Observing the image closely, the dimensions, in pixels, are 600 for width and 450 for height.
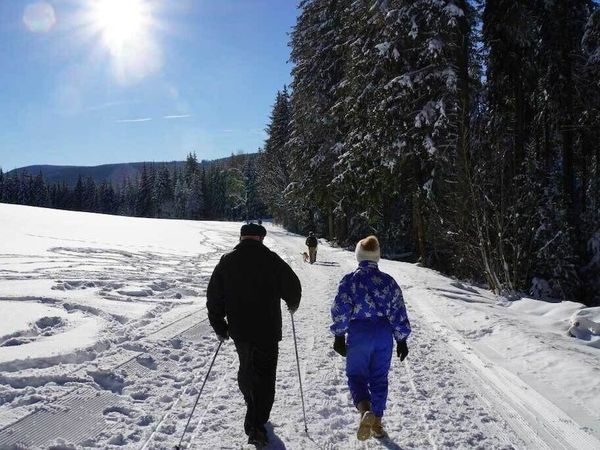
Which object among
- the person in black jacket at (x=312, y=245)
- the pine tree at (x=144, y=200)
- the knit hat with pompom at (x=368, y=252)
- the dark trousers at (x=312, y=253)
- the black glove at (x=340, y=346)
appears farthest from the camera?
the pine tree at (x=144, y=200)

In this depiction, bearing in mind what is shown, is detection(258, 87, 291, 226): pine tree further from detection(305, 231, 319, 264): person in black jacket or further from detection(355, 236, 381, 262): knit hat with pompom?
detection(355, 236, 381, 262): knit hat with pompom

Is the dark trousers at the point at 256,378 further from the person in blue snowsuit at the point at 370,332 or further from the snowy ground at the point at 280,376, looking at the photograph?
the person in blue snowsuit at the point at 370,332

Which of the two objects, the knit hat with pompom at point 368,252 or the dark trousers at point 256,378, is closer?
the dark trousers at point 256,378

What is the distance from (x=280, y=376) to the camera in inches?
234

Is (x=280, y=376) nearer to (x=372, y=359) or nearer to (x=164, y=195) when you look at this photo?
(x=372, y=359)

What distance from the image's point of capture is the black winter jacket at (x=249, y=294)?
13.6 ft

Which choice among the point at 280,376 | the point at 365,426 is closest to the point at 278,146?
the point at 280,376

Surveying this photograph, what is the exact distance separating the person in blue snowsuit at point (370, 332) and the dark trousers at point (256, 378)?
0.62 metres

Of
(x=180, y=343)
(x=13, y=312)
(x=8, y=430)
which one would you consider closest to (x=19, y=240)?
(x=13, y=312)

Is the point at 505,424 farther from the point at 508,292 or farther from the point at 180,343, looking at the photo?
the point at 508,292

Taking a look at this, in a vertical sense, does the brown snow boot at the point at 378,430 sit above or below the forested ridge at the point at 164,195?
below

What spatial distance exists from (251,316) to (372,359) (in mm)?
1149

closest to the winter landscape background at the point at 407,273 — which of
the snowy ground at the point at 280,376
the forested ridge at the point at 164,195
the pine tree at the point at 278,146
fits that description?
the snowy ground at the point at 280,376

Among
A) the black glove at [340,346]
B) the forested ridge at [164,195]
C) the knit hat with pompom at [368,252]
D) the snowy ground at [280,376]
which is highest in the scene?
the forested ridge at [164,195]
